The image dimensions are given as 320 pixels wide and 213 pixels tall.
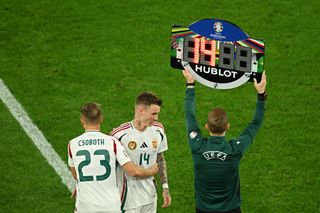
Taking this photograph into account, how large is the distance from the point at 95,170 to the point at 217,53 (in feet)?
4.99

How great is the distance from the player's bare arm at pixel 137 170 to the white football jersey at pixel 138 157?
293mm

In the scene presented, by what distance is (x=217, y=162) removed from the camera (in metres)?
6.63

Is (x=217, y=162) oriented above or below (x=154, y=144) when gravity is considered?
above

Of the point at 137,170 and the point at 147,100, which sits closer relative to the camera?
the point at 137,170

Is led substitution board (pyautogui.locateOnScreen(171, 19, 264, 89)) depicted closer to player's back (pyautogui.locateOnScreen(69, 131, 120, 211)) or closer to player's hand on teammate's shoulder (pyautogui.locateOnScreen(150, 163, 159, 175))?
player's hand on teammate's shoulder (pyautogui.locateOnScreen(150, 163, 159, 175))

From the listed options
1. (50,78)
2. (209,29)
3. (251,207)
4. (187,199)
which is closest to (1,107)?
(50,78)

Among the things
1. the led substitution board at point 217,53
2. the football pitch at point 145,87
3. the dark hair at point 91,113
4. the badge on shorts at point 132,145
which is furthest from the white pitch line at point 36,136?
the led substitution board at point 217,53

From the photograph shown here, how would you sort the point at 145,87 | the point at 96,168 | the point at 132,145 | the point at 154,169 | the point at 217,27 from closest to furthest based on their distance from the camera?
the point at 96,168 < the point at 217,27 < the point at 154,169 < the point at 132,145 < the point at 145,87

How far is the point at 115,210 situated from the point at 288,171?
11.8ft

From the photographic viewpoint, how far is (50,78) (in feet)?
38.5

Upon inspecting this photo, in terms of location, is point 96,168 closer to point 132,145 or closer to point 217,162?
point 132,145

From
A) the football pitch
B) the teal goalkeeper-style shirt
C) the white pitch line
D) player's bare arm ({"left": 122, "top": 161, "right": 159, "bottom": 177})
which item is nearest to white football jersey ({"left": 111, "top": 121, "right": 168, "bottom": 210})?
player's bare arm ({"left": 122, "top": 161, "right": 159, "bottom": 177})

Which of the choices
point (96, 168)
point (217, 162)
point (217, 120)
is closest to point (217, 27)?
point (217, 120)

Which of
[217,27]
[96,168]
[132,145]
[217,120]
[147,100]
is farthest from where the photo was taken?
[132,145]
